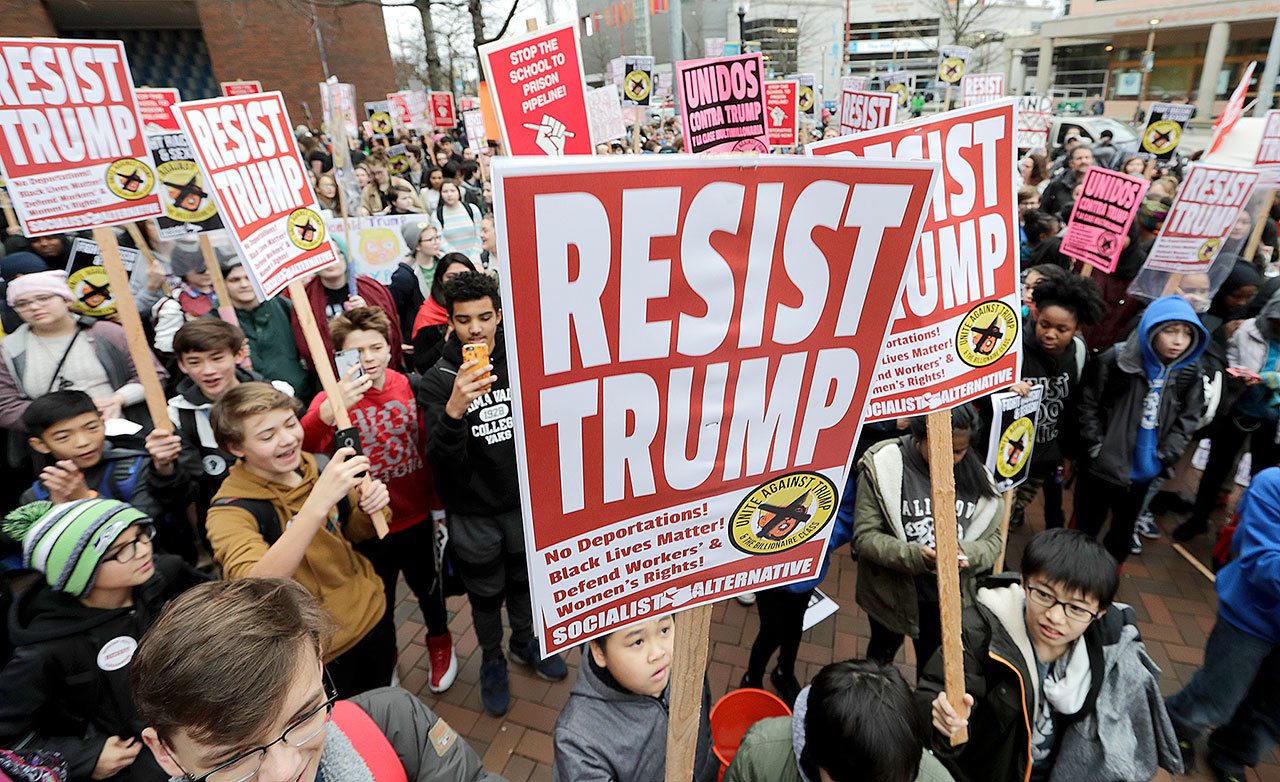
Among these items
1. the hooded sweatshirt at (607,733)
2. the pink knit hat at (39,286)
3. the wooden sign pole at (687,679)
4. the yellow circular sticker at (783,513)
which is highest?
the pink knit hat at (39,286)

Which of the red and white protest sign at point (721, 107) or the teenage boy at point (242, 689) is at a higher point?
the red and white protest sign at point (721, 107)

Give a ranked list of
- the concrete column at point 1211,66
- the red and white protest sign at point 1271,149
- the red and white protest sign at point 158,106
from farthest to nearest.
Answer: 1. the concrete column at point 1211,66
2. the red and white protest sign at point 158,106
3. the red and white protest sign at point 1271,149

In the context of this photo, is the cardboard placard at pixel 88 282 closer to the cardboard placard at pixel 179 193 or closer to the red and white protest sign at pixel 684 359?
the cardboard placard at pixel 179 193

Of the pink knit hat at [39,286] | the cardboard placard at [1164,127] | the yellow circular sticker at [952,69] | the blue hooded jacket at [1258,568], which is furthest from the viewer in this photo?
the yellow circular sticker at [952,69]

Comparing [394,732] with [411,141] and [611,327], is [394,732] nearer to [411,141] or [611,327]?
[611,327]

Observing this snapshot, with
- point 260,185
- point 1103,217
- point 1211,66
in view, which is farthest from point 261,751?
point 1211,66

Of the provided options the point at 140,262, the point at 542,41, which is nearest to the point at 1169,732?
the point at 542,41

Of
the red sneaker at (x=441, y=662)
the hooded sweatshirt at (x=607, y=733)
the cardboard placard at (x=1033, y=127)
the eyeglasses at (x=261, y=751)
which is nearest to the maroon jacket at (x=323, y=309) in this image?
the red sneaker at (x=441, y=662)

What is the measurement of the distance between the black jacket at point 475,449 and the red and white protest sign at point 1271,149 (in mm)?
6369

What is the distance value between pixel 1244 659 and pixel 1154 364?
1.62 meters

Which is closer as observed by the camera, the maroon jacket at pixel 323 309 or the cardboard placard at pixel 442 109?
the maroon jacket at pixel 323 309

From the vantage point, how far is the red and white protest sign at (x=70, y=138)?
3.14 m

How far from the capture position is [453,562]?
11.9ft

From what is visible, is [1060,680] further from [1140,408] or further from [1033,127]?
[1033,127]
